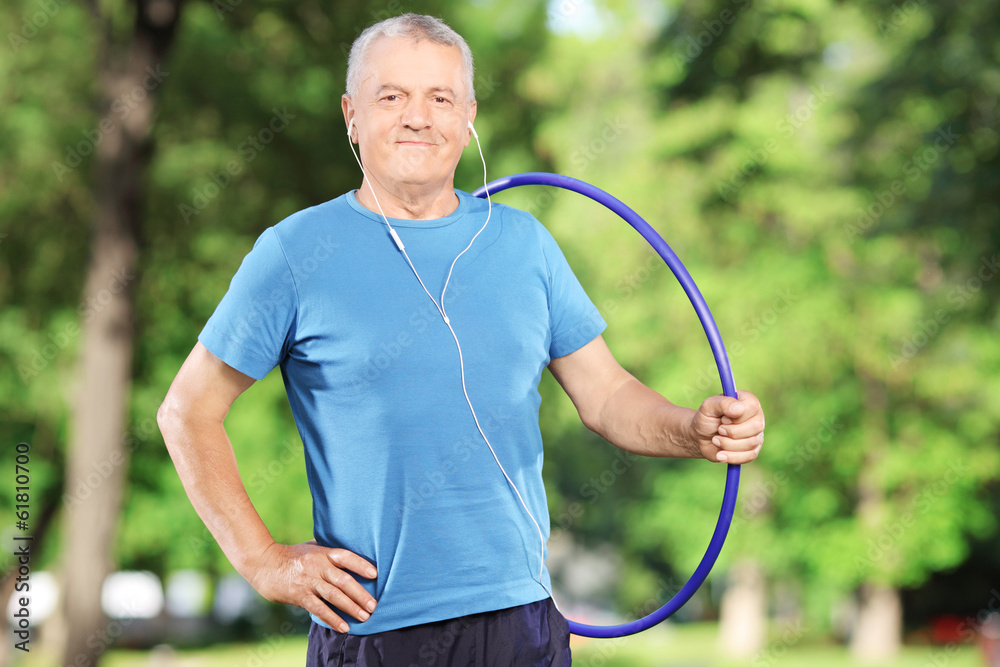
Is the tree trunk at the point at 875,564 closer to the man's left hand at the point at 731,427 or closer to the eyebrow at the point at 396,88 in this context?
the man's left hand at the point at 731,427

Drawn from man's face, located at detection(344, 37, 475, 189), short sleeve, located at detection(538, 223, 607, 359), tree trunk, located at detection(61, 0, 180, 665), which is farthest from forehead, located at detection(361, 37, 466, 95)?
tree trunk, located at detection(61, 0, 180, 665)

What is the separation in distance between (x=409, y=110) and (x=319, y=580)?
3.10ft

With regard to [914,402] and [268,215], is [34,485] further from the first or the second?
[914,402]

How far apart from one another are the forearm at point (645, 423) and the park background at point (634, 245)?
5795mm

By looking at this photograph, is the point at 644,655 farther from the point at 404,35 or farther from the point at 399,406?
the point at 404,35

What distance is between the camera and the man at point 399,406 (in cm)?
190

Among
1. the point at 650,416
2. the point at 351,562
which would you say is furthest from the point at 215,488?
the point at 650,416

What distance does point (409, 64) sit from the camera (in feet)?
6.68

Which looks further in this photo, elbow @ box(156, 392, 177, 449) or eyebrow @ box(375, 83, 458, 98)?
eyebrow @ box(375, 83, 458, 98)

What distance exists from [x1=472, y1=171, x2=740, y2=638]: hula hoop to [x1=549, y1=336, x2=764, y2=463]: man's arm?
0.20 metres

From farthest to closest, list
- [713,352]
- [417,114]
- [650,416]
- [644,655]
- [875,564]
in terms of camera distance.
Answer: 1. [644,655]
2. [875,564]
3. [713,352]
4. [650,416]
5. [417,114]

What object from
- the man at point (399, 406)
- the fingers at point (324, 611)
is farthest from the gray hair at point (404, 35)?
the fingers at point (324, 611)

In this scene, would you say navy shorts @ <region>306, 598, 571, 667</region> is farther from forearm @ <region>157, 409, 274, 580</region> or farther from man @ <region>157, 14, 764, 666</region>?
forearm @ <region>157, 409, 274, 580</region>

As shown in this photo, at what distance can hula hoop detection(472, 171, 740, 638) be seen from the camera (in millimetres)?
2408
